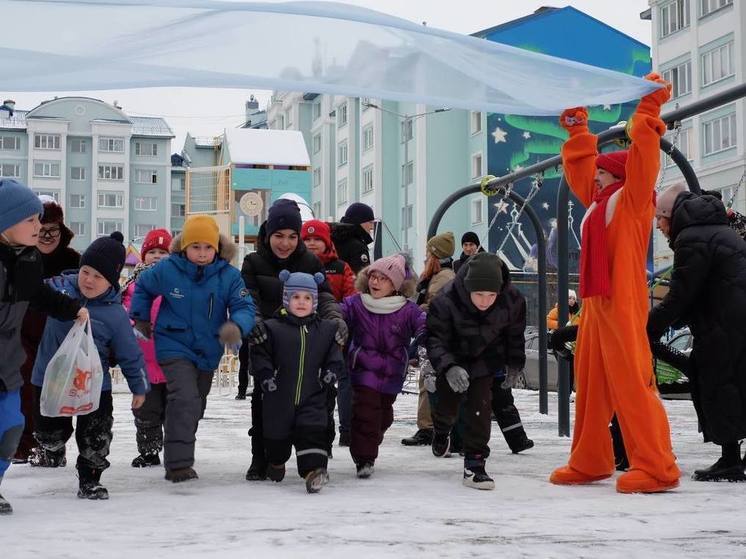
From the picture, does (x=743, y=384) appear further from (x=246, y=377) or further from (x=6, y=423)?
(x=246, y=377)

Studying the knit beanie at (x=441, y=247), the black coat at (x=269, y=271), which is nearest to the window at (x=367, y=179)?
the knit beanie at (x=441, y=247)

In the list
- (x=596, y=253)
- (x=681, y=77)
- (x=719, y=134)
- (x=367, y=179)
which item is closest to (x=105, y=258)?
(x=596, y=253)

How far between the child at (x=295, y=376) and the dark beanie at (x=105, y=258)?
91 centimetres

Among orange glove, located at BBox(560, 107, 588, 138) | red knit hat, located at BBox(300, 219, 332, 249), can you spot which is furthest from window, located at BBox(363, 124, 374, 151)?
orange glove, located at BBox(560, 107, 588, 138)

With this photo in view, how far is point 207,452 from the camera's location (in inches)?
297

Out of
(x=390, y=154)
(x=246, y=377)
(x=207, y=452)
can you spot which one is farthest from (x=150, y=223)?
(x=207, y=452)

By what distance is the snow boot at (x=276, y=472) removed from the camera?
Result: 603cm

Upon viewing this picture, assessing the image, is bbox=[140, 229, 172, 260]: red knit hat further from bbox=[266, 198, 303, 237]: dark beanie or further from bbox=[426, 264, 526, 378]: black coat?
bbox=[426, 264, 526, 378]: black coat

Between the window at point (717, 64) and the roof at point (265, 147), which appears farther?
the roof at point (265, 147)

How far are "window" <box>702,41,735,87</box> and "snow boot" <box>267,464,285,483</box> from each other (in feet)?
104

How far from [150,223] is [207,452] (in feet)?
228

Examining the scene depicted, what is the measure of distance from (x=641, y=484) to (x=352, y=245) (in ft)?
11.7

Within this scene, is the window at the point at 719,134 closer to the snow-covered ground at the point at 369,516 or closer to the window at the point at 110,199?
the snow-covered ground at the point at 369,516

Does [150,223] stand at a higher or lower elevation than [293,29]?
higher
